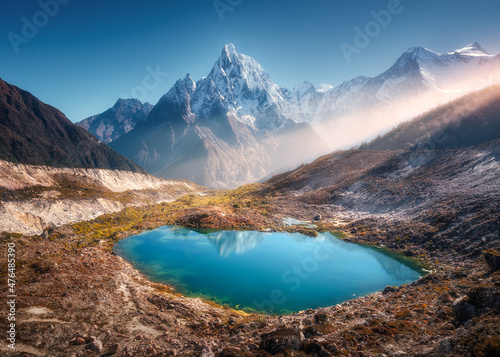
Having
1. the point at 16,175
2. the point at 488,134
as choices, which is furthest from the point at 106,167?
the point at 488,134

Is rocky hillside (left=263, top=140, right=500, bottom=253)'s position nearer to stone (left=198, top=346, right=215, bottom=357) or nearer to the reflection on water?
the reflection on water

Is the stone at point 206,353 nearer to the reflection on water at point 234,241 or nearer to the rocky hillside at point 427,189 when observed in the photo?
the reflection on water at point 234,241

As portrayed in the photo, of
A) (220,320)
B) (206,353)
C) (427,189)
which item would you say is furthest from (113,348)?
(427,189)

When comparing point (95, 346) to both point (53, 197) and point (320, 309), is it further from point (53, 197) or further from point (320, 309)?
point (53, 197)

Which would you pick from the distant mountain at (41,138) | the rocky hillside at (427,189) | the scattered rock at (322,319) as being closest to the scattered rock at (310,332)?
the scattered rock at (322,319)

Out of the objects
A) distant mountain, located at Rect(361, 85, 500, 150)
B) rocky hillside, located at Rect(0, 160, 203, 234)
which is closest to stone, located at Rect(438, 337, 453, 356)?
rocky hillside, located at Rect(0, 160, 203, 234)

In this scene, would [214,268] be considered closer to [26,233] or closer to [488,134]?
[26,233]
